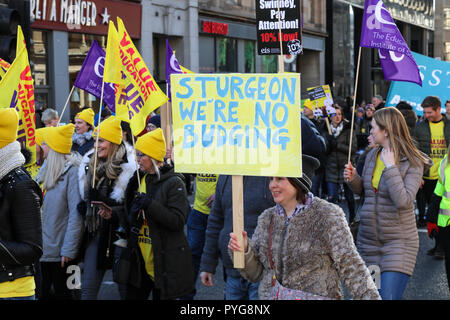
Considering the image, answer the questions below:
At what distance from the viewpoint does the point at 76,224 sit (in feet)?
19.1

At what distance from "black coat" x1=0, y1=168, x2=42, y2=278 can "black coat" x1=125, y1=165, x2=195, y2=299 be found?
1.43 metres

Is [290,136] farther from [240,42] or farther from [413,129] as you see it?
[240,42]

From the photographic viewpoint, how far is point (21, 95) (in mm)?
6102

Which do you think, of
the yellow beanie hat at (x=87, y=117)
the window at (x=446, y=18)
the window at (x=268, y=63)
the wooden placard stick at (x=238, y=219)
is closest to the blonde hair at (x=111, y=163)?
the wooden placard stick at (x=238, y=219)

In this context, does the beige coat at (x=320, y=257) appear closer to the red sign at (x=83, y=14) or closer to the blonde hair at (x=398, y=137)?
the blonde hair at (x=398, y=137)

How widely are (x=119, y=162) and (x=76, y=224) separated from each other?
0.60m

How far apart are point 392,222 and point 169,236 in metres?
1.57

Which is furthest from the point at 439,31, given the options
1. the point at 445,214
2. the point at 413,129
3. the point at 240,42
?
the point at 445,214

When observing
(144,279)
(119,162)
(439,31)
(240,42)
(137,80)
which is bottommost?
(144,279)

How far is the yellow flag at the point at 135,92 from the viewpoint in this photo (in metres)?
6.16

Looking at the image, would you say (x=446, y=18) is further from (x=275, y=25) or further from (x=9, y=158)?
(x=9, y=158)

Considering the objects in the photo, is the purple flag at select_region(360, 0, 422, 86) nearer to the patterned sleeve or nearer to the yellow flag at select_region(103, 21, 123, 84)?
the yellow flag at select_region(103, 21, 123, 84)

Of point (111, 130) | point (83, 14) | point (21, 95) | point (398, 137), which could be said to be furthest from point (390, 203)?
point (83, 14)

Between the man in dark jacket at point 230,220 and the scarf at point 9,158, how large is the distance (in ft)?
5.14
